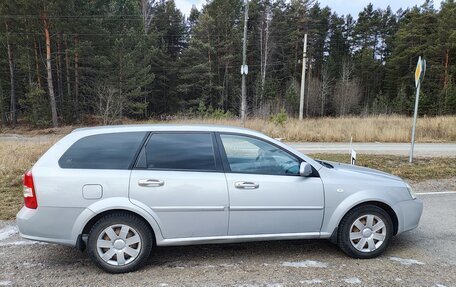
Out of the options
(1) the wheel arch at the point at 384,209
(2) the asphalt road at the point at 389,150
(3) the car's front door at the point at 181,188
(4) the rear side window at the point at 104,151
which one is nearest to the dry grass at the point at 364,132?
(2) the asphalt road at the point at 389,150

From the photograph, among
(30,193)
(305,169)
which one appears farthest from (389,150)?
(30,193)

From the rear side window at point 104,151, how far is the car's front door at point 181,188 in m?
0.14

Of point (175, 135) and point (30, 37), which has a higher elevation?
point (30, 37)

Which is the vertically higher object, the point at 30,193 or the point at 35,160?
the point at 30,193

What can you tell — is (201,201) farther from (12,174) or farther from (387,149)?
(387,149)

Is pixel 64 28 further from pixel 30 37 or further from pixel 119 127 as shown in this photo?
pixel 119 127

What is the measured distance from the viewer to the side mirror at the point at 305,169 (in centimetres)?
409

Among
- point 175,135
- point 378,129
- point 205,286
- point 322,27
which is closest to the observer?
point 205,286

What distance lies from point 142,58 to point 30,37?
36.6 feet

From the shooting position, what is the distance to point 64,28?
3008 cm

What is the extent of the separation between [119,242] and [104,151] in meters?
1.02

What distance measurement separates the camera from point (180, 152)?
4.15 m

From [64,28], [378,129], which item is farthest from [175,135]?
[64,28]

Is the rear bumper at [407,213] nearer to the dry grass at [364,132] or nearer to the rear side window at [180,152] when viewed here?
the rear side window at [180,152]
